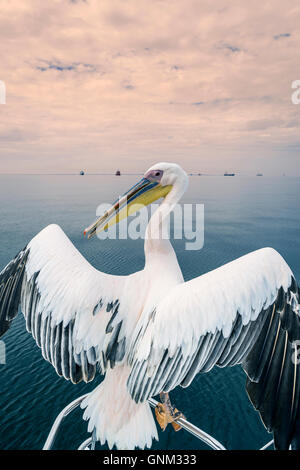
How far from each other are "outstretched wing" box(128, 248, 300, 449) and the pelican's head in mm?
1509

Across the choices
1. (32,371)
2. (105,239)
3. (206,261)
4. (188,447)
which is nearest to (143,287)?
(188,447)

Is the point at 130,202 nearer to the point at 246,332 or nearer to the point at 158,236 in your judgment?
the point at 158,236

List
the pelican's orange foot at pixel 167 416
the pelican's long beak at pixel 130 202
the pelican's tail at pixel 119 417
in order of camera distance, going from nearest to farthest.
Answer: the pelican's tail at pixel 119 417 → the pelican's orange foot at pixel 167 416 → the pelican's long beak at pixel 130 202

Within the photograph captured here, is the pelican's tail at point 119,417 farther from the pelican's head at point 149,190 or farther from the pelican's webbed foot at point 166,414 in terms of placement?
the pelican's head at point 149,190

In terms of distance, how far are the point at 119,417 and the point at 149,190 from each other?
288 centimetres

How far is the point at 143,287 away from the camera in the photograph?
311 centimetres

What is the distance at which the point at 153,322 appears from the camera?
2.56 meters

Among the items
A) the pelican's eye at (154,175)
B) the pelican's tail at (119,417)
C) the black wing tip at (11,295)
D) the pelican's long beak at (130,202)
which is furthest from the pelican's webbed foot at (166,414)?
the pelican's eye at (154,175)

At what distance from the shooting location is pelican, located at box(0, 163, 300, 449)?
2.33 metres

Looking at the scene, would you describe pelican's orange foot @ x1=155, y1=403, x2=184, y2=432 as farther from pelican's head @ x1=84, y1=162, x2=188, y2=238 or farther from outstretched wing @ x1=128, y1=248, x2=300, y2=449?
pelican's head @ x1=84, y1=162, x2=188, y2=238

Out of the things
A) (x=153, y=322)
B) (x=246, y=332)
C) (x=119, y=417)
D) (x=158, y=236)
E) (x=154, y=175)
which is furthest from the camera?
(x=154, y=175)

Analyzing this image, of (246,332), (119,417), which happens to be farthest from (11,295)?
(246,332)

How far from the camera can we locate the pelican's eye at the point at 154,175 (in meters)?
3.55

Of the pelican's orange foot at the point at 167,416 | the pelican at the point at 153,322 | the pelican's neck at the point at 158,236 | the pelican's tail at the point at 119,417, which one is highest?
the pelican's neck at the point at 158,236
